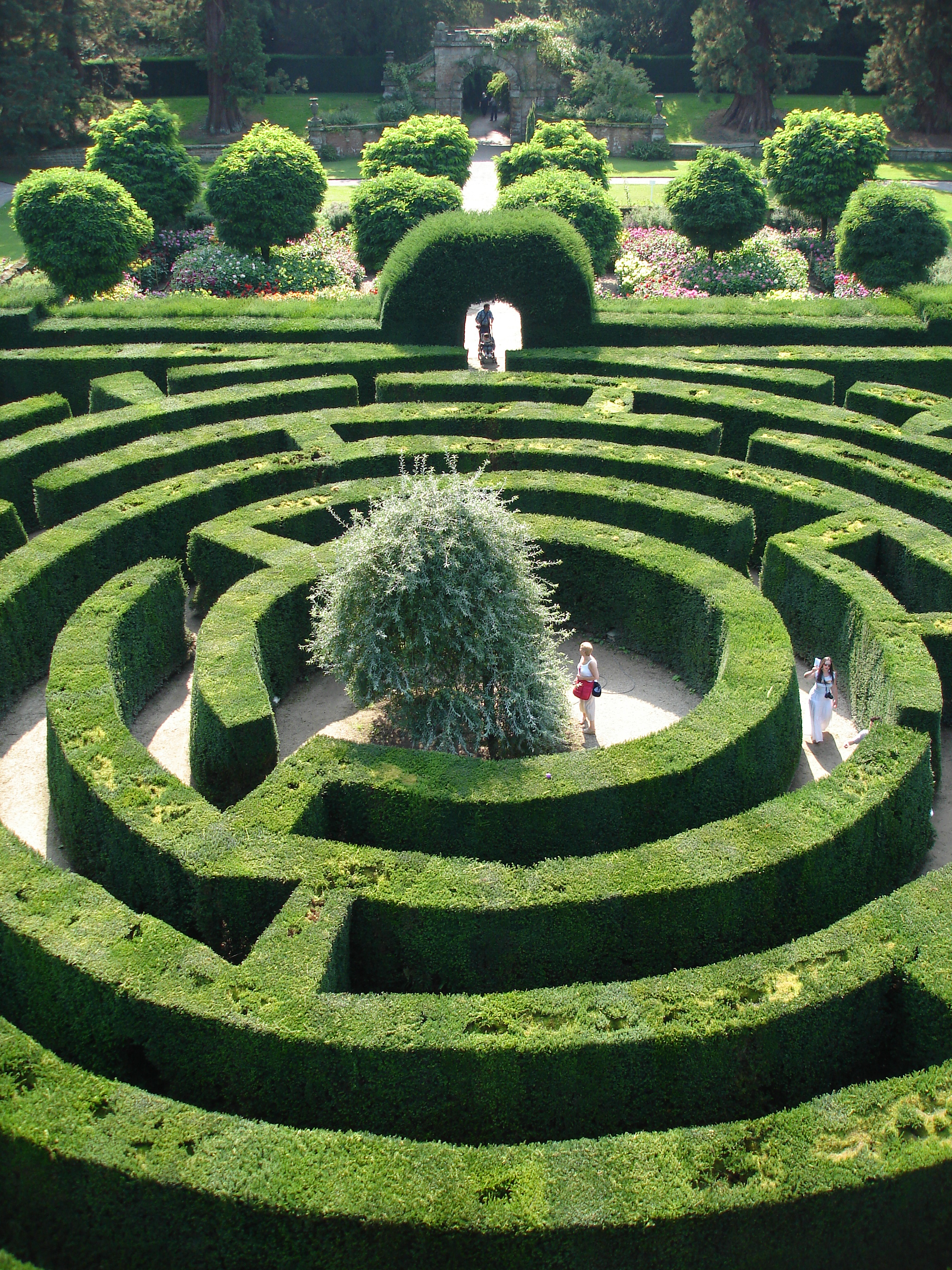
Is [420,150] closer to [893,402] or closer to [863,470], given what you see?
[893,402]

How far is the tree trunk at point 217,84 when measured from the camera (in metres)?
59.1

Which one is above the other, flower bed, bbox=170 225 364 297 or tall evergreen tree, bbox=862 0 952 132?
tall evergreen tree, bbox=862 0 952 132

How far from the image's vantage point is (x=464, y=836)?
12117 millimetres

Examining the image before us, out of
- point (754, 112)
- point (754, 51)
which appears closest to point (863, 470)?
point (754, 51)

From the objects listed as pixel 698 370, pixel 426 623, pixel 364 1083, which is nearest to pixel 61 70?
pixel 698 370

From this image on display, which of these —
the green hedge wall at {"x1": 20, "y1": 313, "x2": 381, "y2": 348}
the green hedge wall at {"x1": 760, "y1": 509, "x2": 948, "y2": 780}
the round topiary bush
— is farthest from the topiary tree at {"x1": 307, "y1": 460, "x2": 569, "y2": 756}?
the round topiary bush

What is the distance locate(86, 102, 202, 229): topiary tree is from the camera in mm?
37438

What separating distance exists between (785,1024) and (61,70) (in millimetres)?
60991

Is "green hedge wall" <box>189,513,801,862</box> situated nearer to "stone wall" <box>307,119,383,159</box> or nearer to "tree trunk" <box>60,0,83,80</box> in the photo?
"stone wall" <box>307,119,383,159</box>

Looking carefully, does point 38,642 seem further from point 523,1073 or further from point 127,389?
point 523,1073

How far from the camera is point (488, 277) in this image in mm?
25016

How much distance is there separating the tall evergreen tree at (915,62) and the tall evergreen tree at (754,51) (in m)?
Result: 3.27

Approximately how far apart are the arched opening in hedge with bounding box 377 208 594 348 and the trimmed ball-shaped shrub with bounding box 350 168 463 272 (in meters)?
6.62

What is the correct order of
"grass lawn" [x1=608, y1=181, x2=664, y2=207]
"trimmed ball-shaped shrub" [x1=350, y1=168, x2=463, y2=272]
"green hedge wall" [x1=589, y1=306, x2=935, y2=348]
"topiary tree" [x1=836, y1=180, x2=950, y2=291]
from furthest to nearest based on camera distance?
"grass lawn" [x1=608, y1=181, x2=664, y2=207] → "trimmed ball-shaped shrub" [x1=350, y1=168, x2=463, y2=272] → "topiary tree" [x1=836, y1=180, x2=950, y2=291] → "green hedge wall" [x1=589, y1=306, x2=935, y2=348]
